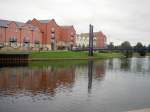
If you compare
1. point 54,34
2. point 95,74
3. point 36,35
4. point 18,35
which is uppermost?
point 54,34

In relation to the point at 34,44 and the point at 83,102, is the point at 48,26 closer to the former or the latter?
the point at 34,44

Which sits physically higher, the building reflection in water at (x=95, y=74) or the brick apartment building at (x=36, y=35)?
the brick apartment building at (x=36, y=35)

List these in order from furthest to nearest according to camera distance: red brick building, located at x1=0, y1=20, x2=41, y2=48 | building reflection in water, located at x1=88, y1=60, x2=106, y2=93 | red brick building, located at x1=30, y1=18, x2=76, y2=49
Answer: red brick building, located at x1=30, y1=18, x2=76, y2=49 < red brick building, located at x1=0, y1=20, x2=41, y2=48 < building reflection in water, located at x1=88, y1=60, x2=106, y2=93

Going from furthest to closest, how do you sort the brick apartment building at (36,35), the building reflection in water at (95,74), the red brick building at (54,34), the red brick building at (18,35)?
the red brick building at (54,34)
the brick apartment building at (36,35)
the red brick building at (18,35)
the building reflection in water at (95,74)

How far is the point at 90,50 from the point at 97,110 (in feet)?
284

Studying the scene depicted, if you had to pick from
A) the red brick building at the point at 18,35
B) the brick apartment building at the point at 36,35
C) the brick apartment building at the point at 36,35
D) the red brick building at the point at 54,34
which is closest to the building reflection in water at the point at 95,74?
the brick apartment building at the point at 36,35

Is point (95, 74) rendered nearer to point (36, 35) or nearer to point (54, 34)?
point (36, 35)

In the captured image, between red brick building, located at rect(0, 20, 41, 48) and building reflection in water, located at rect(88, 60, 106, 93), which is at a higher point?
red brick building, located at rect(0, 20, 41, 48)

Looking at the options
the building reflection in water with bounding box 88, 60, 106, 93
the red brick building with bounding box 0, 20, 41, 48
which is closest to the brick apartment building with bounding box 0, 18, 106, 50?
the red brick building with bounding box 0, 20, 41, 48

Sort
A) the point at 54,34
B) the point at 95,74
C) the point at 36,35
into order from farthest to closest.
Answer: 1. the point at 54,34
2. the point at 36,35
3. the point at 95,74

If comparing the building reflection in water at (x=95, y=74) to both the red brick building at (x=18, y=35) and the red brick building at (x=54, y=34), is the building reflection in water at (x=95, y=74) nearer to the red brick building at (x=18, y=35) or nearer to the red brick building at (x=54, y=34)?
the red brick building at (x=18, y=35)

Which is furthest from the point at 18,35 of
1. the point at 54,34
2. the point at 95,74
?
the point at 95,74

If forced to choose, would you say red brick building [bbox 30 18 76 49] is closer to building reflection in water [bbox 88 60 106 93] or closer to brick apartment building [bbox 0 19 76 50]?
brick apartment building [bbox 0 19 76 50]

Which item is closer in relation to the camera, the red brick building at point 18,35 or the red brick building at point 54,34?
the red brick building at point 18,35
